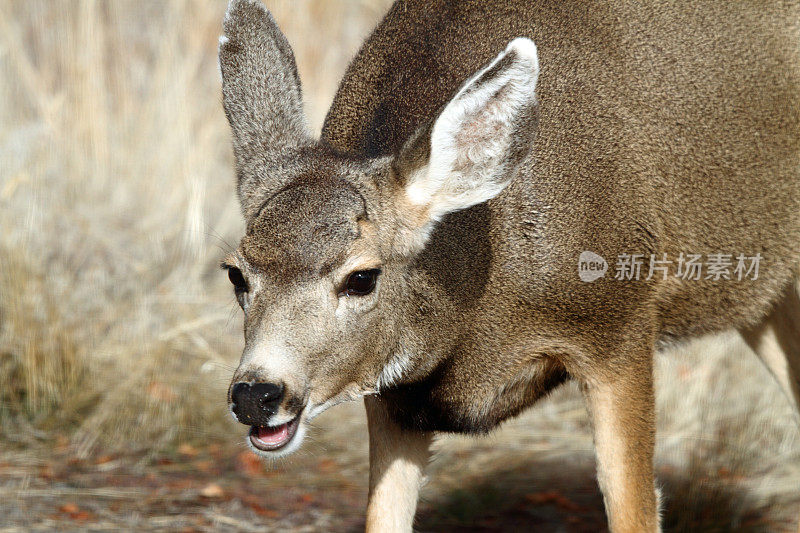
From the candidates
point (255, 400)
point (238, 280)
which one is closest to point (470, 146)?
point (238, 280)

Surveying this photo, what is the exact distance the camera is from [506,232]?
4.37 meters

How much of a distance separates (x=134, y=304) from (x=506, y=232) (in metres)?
3.65

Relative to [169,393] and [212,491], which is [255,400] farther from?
[169,393]

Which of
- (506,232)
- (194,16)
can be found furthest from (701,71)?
(194,16)

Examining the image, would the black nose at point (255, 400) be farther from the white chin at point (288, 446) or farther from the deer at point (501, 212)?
the white chin at point (288, 446)

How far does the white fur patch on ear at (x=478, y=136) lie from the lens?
378 cm

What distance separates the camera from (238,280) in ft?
12.8

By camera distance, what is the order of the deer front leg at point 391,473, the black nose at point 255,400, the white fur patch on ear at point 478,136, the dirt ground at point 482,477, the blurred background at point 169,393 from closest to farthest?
the black nose at point 255,400 < the white fur patch on ear at point 478,136 < the deer front leg at point 391,473 < the dirt ground at point 482,477 < the blurred background at point 169,393

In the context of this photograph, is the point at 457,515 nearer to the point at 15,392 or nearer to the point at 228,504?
the point at 228,504

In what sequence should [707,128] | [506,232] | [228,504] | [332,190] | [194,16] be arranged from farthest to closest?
[194,16]
[228,504]
[707,128]
[506,232]
[332,190]

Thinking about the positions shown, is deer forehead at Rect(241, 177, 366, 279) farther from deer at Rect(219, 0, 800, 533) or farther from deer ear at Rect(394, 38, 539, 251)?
deer ear at Rect(394, 38, 539, 251)

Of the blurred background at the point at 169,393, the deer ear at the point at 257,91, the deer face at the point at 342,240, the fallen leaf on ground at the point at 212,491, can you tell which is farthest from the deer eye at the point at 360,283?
the fallen leaf on ground at the point at 212,491

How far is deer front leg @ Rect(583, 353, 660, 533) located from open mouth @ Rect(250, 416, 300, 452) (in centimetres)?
132

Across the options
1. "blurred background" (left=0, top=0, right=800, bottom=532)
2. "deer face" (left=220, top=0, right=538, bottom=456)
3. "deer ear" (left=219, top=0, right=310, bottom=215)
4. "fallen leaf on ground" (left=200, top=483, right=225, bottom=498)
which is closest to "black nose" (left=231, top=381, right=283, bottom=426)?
"deer face" (left=220, top=0, right=538, bottom=456)
